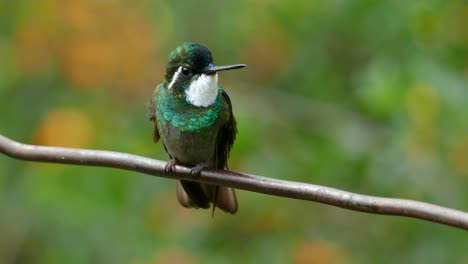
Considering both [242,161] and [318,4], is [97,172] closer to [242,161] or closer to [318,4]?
[242,161]

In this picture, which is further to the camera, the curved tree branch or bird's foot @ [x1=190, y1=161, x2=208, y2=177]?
bird's foot @ [x1=190, y1=161, x2=208, y2=177]

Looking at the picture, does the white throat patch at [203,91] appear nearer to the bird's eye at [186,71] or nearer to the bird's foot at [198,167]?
the bird's eye at [186,71]

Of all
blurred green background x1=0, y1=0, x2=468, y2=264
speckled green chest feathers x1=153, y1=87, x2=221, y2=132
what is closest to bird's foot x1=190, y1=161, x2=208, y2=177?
speckled green chest feathers x1=153, y1=87, x2=221, y2=132

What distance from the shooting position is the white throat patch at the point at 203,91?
3.69 m

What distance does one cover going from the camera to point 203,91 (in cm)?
379

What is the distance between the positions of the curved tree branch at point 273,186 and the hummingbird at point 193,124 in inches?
33.2

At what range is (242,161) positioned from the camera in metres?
5.79

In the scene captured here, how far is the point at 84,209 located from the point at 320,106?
2.09m

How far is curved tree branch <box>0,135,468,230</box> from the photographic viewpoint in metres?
1.77

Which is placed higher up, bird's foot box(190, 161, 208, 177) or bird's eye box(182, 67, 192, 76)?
bird's eye box(182, 67, 192, 76)

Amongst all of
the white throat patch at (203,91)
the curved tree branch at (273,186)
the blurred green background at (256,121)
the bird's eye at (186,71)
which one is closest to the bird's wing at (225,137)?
the white throat patch at (203,91)

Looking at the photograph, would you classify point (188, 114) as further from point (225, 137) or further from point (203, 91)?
point (225, 137)

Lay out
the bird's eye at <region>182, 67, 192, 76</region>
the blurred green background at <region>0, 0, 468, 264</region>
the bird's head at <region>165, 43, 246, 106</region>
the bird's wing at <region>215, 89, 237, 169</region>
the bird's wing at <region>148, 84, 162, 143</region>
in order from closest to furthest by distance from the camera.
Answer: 1. the bird's head at <region>165, 43, 246, 106</region>
2. the bird's eye at <region>182, 67, 192, 76</region>
3. the bird's wing at <region>215, 89, 237, 169</region>
4. the bird's wing at <region>148, 84, 162, 143</region>
5. the blurred green background at <region>0, 0, 468, 264</region>

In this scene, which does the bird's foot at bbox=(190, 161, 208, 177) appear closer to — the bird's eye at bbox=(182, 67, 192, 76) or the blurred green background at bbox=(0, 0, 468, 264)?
the bird's eye at bbox=(182, 67, 192, 76)
